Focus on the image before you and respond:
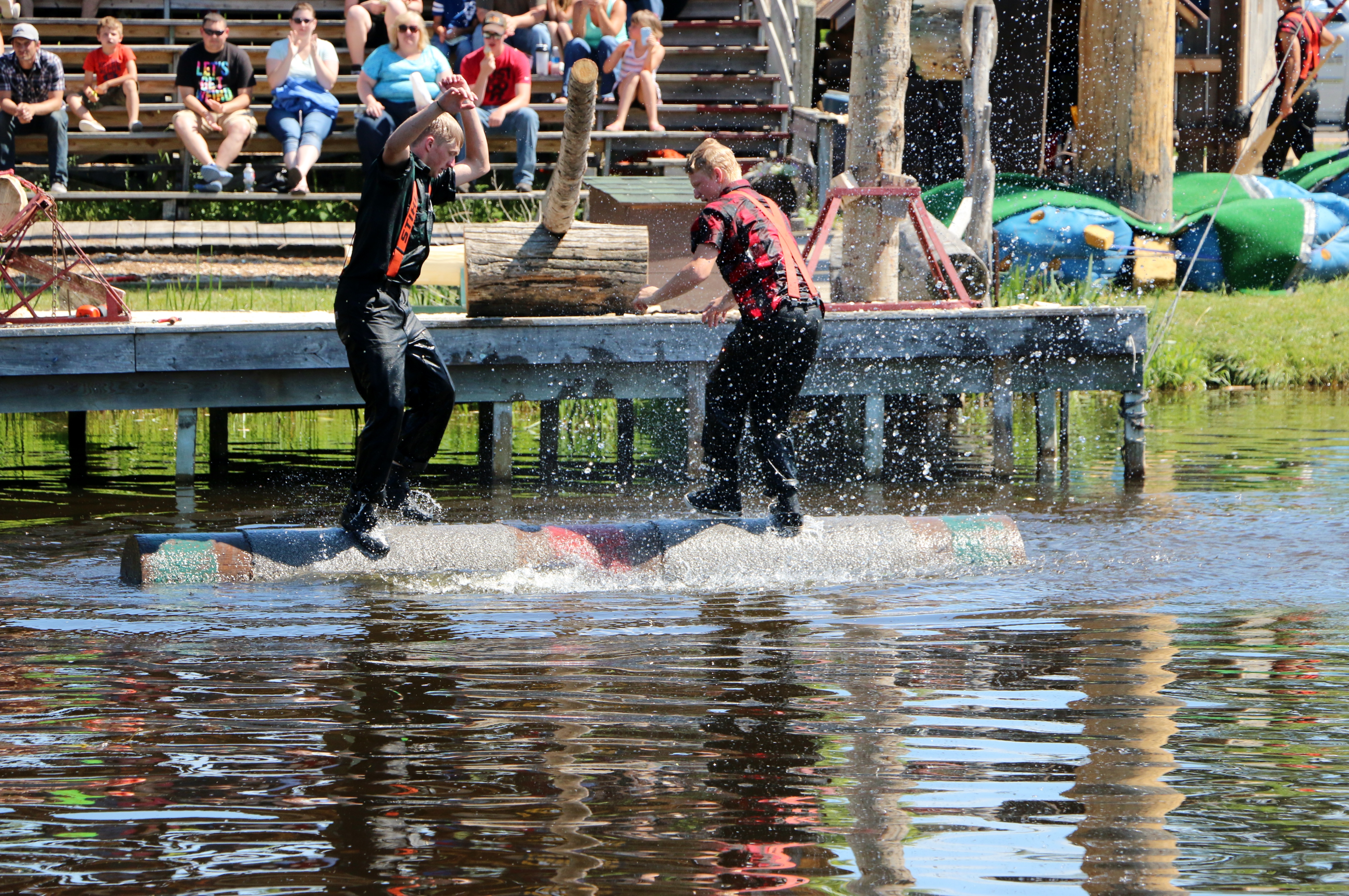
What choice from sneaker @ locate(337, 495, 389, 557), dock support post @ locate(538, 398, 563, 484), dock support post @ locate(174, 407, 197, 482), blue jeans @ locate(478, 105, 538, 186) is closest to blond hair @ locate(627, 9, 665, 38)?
blue jeans @ locate(478, 105, 538, 186)

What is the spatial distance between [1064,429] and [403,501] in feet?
17.0

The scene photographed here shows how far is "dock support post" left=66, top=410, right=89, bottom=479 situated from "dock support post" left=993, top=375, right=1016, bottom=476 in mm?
5674

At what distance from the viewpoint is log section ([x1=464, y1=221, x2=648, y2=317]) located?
9.69 meters

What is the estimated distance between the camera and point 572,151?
29.4ft

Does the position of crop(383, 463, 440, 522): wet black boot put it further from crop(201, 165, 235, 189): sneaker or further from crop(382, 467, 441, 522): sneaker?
crop(201, 165, 235, 189): sneaker

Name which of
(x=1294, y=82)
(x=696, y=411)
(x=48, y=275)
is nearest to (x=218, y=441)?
(x=48, y=275)

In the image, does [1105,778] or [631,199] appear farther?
[631,199]

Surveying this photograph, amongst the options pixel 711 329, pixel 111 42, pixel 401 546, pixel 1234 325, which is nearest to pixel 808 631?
pixel 401 546

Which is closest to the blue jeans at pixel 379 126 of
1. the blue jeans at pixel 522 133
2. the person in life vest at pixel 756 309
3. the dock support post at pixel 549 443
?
the blue jeans at pixel 522 133

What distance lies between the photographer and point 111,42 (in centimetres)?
1662

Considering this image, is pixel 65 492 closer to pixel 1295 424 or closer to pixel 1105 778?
pixel 1105 778

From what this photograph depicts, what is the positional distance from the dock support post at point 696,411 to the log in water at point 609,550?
2948 millimetres

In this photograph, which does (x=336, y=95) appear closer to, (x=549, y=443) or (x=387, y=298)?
(x=549, y=443)

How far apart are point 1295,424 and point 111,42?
11519 millimetres
